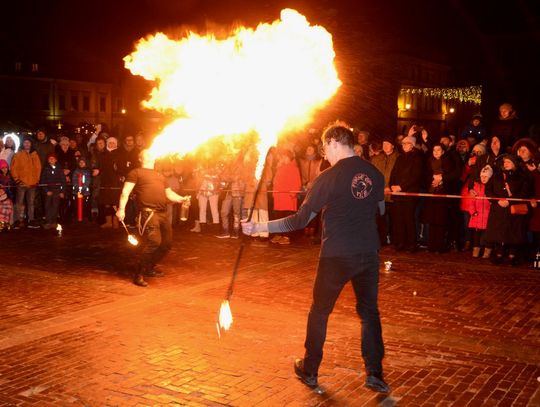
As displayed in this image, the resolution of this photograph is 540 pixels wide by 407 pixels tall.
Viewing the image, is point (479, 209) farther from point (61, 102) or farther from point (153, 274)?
point (61, 102)

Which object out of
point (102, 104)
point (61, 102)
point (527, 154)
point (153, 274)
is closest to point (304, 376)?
point (153, 274)

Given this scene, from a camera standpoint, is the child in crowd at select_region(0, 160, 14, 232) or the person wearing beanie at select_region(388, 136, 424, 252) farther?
the child in crowd at select_region(0, 160, 14, 232)

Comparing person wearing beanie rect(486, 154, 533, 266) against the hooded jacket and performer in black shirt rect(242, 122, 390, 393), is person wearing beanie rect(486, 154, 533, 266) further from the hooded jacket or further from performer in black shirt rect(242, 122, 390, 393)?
the hooded jacket

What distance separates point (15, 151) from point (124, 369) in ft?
41.7

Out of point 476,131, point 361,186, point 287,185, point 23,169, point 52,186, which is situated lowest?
point 52,186

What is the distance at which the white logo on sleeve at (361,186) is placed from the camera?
559 cm

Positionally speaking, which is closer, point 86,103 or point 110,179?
point 110,179

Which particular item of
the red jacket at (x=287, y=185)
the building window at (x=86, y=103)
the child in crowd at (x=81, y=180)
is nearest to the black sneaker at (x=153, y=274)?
the red jacket at (x=287, y=185)

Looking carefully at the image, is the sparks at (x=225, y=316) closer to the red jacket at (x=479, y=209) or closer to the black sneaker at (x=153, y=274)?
the black sneaker at (x=153, y=274)

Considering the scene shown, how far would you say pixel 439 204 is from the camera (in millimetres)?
13398

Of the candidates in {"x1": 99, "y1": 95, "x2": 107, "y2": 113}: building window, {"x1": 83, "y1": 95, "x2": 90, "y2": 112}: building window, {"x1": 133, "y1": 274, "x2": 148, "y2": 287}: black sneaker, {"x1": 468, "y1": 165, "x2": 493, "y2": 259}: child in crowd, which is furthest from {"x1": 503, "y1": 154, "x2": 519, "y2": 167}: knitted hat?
{"x1": 99, "y1": 95, "x2": 107, "y2": 113}: building window

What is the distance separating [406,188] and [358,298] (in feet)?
26.5

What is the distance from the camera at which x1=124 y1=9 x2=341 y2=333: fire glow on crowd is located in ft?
29.9

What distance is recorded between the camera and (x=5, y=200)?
15672mm
